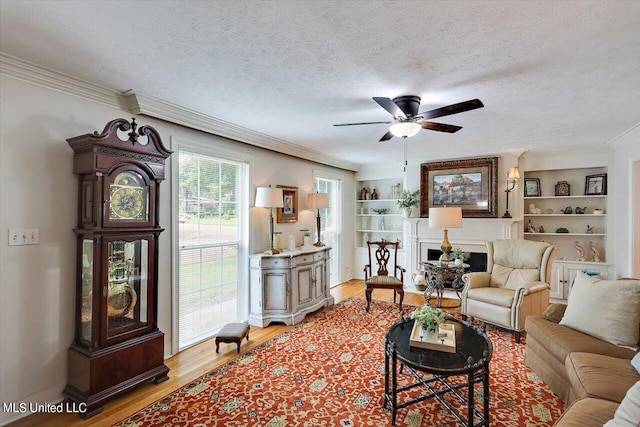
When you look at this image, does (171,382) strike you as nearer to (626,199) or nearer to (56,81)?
(56,81)

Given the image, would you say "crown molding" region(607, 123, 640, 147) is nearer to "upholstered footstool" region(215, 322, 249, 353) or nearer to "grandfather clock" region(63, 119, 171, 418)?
"upholstered footstool" region(215, 322, 249, 353)

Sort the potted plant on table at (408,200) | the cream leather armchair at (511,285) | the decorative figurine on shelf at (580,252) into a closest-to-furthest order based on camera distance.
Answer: the cream leather armchair at (511,285) → the decorative figurine on shelf at (580,252) → the potted plant on table at (408,200)

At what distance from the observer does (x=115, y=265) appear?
249cm

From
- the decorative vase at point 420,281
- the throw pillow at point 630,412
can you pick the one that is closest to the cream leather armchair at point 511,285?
the decorative vase at point 420,281

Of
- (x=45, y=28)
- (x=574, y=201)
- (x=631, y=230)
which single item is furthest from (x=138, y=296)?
(x=574, y=201)

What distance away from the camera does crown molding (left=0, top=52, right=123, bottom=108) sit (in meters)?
2.16

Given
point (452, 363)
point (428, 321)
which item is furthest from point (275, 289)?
point (452, 363)

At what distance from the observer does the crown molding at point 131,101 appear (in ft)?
7.25

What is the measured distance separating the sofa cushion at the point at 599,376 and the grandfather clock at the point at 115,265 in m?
3.01

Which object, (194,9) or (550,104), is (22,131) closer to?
(194,9)

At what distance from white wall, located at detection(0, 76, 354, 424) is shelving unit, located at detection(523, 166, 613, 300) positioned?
6.09 m

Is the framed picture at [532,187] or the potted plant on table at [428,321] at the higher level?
the framed picture at [532,187]

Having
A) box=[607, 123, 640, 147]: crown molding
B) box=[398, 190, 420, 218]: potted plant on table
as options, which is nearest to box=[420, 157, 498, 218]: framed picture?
box=[398, 190, 420, 218]: potted plant on table

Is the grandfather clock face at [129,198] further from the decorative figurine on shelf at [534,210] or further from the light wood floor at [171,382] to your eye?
the decorative figurine on shelf at [534,210]
